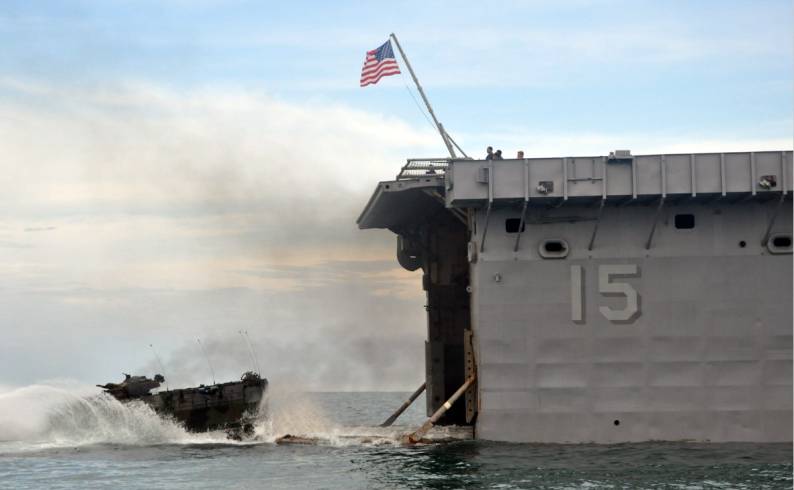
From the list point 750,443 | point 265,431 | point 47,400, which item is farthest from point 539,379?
point 47,400

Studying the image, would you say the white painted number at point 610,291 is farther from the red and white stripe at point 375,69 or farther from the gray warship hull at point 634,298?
the red and white stripe at point 375,69

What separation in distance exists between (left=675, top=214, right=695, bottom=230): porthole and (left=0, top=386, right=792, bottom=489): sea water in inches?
264

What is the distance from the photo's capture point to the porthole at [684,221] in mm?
33500

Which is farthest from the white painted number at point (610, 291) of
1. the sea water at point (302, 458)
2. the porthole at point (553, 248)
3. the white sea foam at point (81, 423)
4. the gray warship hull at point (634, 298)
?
the white sea foam at point (81, 423)

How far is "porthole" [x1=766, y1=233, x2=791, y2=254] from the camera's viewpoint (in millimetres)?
32938

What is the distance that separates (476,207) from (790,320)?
10157mm

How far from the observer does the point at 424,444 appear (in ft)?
117

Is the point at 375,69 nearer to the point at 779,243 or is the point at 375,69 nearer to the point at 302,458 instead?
the point at 302,458

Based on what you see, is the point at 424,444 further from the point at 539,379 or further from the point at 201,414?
the point at 201,414

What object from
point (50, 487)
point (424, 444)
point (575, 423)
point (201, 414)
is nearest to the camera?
point (50, 487)

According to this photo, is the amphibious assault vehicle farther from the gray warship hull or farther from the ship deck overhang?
the gray warship hull

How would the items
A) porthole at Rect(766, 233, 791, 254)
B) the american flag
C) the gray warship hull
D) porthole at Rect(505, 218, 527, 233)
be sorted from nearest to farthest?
the gray warship hull
porthole at Rect(766, 233, 791, 254)
porthole at Rect(505, 218, 527, 233)
the american flag

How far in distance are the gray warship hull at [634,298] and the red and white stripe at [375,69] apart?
20.8 feet

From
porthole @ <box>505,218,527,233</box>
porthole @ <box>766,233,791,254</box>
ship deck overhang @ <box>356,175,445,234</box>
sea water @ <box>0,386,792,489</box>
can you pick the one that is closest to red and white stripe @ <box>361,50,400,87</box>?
ship deck overhang @ <box>356,175,445,234</box>
